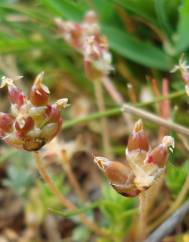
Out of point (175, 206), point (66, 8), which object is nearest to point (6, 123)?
point (175, 206)

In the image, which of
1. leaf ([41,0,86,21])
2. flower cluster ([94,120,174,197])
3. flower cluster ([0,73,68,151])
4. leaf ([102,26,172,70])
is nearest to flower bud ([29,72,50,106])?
flower cluster ([0,73,68,151])

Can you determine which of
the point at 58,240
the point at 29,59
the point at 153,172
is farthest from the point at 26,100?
the point at 29,59

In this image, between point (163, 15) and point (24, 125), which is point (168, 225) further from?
point (163, 15)

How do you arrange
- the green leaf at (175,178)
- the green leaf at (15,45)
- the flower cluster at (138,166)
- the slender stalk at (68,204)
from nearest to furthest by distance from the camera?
the flower cluster at (138,166) → the slender stalk at (68,204) → the green leaf at (175,178) → the green leaf at (15,45)

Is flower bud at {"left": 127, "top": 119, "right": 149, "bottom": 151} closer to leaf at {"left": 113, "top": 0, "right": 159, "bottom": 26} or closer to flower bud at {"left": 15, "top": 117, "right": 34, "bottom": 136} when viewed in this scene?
flower bud at {"left": 15, "top": 117, "right": 34, "bottom": 136}

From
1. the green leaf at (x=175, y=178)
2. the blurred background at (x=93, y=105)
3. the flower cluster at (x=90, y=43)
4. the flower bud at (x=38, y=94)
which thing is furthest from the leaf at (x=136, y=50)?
the flower bud at (x=38, y=94)

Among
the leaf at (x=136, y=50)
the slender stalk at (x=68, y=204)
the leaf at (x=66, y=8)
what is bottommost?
the slender stalk at (x=68, y=204)

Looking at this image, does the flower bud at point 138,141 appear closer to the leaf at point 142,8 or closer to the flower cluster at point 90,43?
the flower cluster at point 90,43

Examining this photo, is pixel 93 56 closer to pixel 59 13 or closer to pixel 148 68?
pixel 59 13
